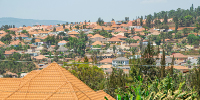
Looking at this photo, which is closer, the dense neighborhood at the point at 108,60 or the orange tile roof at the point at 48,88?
the orange tile roof at the point at 48,88

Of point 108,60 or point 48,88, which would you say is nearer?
point 48,88

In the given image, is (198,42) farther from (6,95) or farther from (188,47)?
(6,95)

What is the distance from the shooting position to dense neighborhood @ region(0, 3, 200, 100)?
1309cm

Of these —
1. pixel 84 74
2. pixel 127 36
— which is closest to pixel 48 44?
pixel 127 36

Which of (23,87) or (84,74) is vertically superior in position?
(23,87)

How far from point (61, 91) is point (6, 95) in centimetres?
227

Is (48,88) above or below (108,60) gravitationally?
above

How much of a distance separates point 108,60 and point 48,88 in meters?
65.4

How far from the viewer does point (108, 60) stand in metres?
77.6

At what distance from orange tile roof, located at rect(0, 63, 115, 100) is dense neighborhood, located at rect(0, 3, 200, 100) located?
42 millimetres

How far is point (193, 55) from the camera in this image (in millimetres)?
87625

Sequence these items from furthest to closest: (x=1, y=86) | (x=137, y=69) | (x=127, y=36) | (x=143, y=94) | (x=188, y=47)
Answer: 1. (x=127, y=36)
2. (x=188, y=47)
3. (x=137, y=69)
4. (x=1, y=86)
5. (x=143, y=94)

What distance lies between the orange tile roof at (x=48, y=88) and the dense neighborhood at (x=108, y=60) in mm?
→ 42

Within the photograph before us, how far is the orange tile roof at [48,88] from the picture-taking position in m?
12.0
